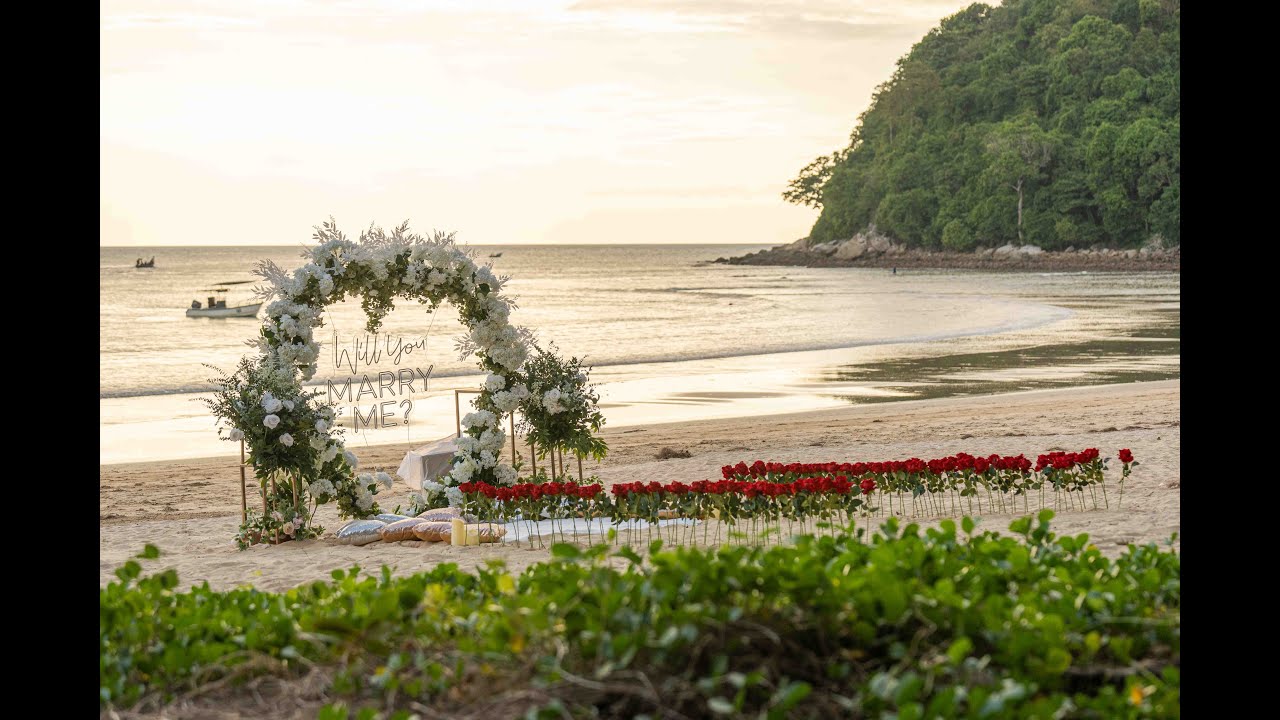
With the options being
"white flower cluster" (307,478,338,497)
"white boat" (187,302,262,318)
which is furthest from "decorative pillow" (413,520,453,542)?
"white boat" (187,302,262,318)

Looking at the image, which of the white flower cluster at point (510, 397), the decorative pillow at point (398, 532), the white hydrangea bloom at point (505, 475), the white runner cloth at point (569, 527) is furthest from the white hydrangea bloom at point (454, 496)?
the white runner cloth at point (569, 527)

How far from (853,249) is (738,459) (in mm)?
90817

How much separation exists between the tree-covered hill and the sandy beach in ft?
223

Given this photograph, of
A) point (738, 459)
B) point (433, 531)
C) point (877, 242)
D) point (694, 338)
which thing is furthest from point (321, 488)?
point (877, 242)

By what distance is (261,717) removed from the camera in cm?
316

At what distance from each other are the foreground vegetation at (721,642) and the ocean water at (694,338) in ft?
18.4

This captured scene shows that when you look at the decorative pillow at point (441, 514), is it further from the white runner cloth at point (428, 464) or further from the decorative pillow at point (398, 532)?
the white runner cloth at point (428, 464)

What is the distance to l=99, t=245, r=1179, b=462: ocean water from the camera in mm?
20188

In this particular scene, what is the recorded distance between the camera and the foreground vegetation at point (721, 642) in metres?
2.81

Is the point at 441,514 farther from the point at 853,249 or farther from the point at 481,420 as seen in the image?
the point at 853,249

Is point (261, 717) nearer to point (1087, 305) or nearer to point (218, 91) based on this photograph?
point (1087, 305)

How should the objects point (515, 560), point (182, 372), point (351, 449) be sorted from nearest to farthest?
point (515, 560) < point (351, 449) < point (182, 372)
